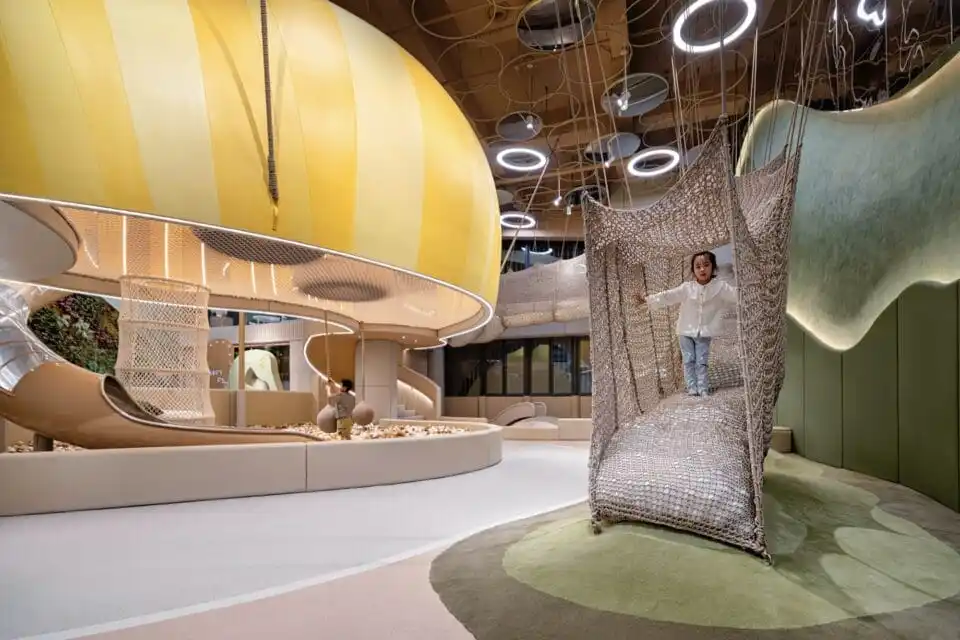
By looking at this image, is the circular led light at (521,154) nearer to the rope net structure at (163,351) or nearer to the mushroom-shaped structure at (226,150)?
the mushroom-shaped structure at (226,150)

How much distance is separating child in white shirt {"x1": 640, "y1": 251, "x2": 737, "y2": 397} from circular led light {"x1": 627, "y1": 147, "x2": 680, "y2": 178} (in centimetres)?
552

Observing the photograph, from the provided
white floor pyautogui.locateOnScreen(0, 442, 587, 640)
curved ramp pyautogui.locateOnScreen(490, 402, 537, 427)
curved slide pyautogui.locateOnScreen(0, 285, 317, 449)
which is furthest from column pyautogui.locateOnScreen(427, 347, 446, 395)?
curved slide pyautogui.locateOnScreen(0, 285, 317, 449)

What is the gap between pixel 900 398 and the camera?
3.89 metres

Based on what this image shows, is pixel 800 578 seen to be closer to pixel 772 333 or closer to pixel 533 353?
pixel 772 333

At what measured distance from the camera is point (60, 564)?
231cm

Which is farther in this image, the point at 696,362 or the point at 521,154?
the point at 521,154

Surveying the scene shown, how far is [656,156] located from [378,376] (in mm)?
6328

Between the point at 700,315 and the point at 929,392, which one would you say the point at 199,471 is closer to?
the point at 700,315

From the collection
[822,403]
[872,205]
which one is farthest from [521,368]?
[872,205]

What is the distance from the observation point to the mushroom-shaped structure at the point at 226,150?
3.13 metres

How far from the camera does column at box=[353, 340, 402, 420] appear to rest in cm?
976

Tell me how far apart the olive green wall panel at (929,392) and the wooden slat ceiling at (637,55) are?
123 inches

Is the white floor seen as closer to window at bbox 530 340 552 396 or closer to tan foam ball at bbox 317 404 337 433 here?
tan foam ball at bbox 317 404 337 433

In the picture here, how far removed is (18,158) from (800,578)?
425 centimetres
